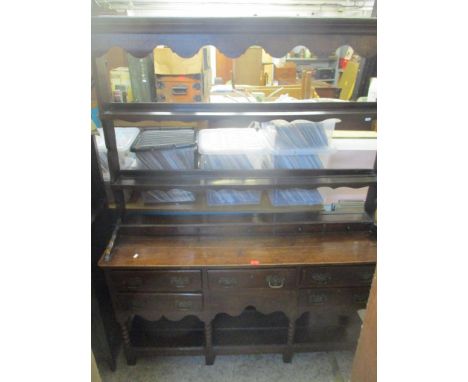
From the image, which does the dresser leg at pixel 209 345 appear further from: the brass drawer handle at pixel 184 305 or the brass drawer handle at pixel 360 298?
the brass drawer handle at pixel 360 298

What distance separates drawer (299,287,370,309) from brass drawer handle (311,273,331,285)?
1.8 inches

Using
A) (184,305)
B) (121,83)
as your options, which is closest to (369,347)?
(184,305)

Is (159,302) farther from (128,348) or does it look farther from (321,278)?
(321,278)

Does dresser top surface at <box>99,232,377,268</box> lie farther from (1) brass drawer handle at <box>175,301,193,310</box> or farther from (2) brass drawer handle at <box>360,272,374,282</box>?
(1) brass drawer handle at <box>175,301,193,310</box>

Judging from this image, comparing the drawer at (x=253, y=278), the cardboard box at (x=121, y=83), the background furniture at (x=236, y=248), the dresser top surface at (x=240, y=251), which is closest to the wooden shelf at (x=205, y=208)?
the background furniture at (x=236, y=248)

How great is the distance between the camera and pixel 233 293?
1.31 metres

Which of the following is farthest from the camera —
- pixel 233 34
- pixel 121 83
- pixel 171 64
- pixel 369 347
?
pixel 171 64

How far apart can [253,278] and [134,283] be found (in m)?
0.52

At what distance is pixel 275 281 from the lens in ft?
4.25

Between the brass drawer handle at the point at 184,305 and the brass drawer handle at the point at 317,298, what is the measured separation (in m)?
0.55

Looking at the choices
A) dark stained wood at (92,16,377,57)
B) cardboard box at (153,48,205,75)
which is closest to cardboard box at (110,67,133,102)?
cardboard box at (153,48,205,75)

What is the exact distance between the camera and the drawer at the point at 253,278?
1266 mm
